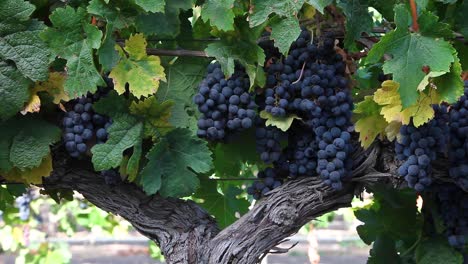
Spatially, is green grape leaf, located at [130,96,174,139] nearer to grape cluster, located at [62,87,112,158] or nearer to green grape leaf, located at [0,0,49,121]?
grape cluster, located at [62,87,112,158]

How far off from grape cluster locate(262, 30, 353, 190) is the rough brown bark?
0.07 m

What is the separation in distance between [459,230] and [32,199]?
3.94 m

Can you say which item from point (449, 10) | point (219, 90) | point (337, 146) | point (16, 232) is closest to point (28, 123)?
point (219, 90)

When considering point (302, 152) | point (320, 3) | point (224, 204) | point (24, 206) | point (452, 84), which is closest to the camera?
point (452, 84)

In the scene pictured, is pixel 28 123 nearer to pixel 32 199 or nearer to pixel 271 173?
pixel 271 173

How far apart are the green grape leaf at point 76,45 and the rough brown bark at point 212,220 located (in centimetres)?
33

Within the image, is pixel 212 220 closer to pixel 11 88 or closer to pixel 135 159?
pixel 135 159

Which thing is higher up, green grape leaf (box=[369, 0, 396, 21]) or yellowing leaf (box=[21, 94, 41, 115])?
green grape leaf (box=[369, 0, 396, 21])

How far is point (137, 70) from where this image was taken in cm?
171

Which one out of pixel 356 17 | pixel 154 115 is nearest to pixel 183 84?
pixel 154 115

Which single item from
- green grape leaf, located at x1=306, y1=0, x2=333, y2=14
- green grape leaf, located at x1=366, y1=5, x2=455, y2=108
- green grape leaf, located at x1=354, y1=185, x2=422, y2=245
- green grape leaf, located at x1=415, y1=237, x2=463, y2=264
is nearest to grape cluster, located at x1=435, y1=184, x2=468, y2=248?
green grape leaf, located at x1=415, y1=237, x2=463, y2=264

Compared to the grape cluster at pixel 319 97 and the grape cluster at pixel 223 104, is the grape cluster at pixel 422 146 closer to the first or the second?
the grape cluster at pixel 319 97

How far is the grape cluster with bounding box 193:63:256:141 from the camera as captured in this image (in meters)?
1.69

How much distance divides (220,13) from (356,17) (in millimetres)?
278
